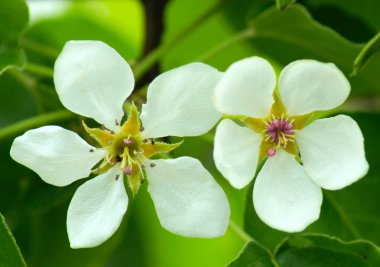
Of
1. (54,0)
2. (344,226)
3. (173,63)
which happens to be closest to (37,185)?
(173,63)

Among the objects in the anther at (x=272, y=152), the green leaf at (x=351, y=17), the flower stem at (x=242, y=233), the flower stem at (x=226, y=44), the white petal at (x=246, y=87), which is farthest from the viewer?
the green leaf at (x=351, y=17)

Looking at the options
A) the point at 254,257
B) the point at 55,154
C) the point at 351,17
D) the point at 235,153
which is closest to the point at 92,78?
the point at 55,154

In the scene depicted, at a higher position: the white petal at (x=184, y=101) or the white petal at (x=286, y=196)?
the white petal at (x=184, y=101)

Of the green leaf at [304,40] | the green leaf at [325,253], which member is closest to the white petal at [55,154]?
the green leaf at [325,253]

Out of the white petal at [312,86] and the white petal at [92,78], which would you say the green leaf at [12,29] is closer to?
the white petal at [92,78]

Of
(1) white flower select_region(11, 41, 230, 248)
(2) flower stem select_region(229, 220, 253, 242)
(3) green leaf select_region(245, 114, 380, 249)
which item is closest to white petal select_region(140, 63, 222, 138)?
(1) white flower select_region(11, 41, 230, 248)

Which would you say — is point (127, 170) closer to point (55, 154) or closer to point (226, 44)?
point (55, 154)

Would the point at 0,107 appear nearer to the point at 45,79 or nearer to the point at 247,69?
the point at 45,79
